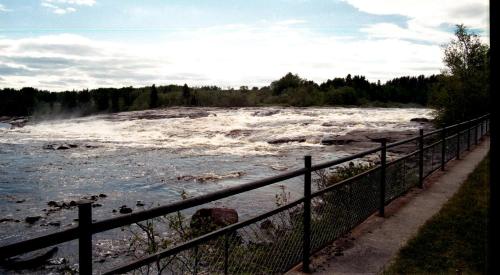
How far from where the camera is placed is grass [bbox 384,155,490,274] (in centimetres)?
582

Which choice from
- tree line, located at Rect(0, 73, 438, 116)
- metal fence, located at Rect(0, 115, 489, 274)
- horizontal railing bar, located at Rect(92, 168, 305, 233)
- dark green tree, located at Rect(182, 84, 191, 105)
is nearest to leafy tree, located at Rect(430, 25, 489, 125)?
metal fence, located at Rect(0, 115, 489, 274)

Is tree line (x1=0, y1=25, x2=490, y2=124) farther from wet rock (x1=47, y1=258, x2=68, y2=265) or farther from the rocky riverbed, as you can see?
wet rock (x1=47, y1=258, x2=68, y2=265)

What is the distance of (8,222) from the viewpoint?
12961mm

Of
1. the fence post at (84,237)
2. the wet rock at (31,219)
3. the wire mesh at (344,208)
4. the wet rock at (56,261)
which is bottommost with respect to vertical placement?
the wet rock at (56,261)

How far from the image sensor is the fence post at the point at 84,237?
279 cm

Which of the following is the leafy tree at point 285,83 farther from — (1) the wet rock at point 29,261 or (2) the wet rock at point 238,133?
(1) the wet rock at point 29,261

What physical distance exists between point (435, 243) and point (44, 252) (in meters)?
7.97

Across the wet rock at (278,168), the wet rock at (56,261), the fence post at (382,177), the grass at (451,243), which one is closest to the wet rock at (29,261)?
the wet rock at (56,261)

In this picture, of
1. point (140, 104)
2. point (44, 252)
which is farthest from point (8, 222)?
point (140, 104)

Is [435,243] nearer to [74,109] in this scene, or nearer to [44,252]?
[44,252]

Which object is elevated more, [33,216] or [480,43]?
[480,43]

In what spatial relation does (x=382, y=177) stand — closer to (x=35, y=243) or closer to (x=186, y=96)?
(x=35, y=243)

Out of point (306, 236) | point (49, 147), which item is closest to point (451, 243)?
point (306, 236)

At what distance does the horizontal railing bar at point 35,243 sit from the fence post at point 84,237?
0.04 meters
